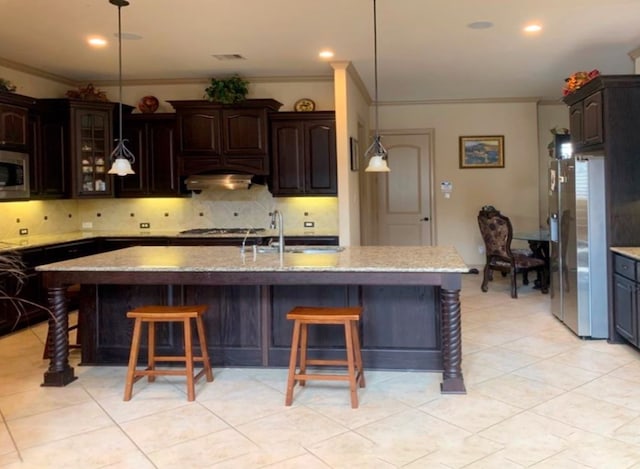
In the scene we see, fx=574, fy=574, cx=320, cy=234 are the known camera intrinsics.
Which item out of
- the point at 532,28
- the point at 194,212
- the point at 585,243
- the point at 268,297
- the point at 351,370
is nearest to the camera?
the point at 351,370

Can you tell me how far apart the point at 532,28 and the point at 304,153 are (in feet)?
8.81

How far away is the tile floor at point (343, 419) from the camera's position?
279 centimetres

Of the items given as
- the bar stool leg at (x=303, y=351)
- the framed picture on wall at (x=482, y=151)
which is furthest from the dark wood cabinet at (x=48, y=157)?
the framed picture on wall at (x=482, y=151)

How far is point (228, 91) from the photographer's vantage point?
645 cm

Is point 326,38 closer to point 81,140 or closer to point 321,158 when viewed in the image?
point 321,158

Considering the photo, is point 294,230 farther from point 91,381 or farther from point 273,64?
point 91,381

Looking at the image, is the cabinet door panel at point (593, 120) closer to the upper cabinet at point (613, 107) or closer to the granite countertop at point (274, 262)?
the upper cabinet at point (613, 107)

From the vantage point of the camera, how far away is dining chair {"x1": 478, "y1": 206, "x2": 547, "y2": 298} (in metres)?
6.78

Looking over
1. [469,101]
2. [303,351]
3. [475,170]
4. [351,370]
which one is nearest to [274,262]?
[303,351]

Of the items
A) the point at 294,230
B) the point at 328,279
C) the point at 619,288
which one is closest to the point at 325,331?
the point at 328,279

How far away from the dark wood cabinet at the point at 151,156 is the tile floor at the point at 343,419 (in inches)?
111

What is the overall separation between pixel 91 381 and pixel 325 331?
5.42 feet

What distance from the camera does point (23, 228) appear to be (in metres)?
6.31

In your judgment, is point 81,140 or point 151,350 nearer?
point 151,350
